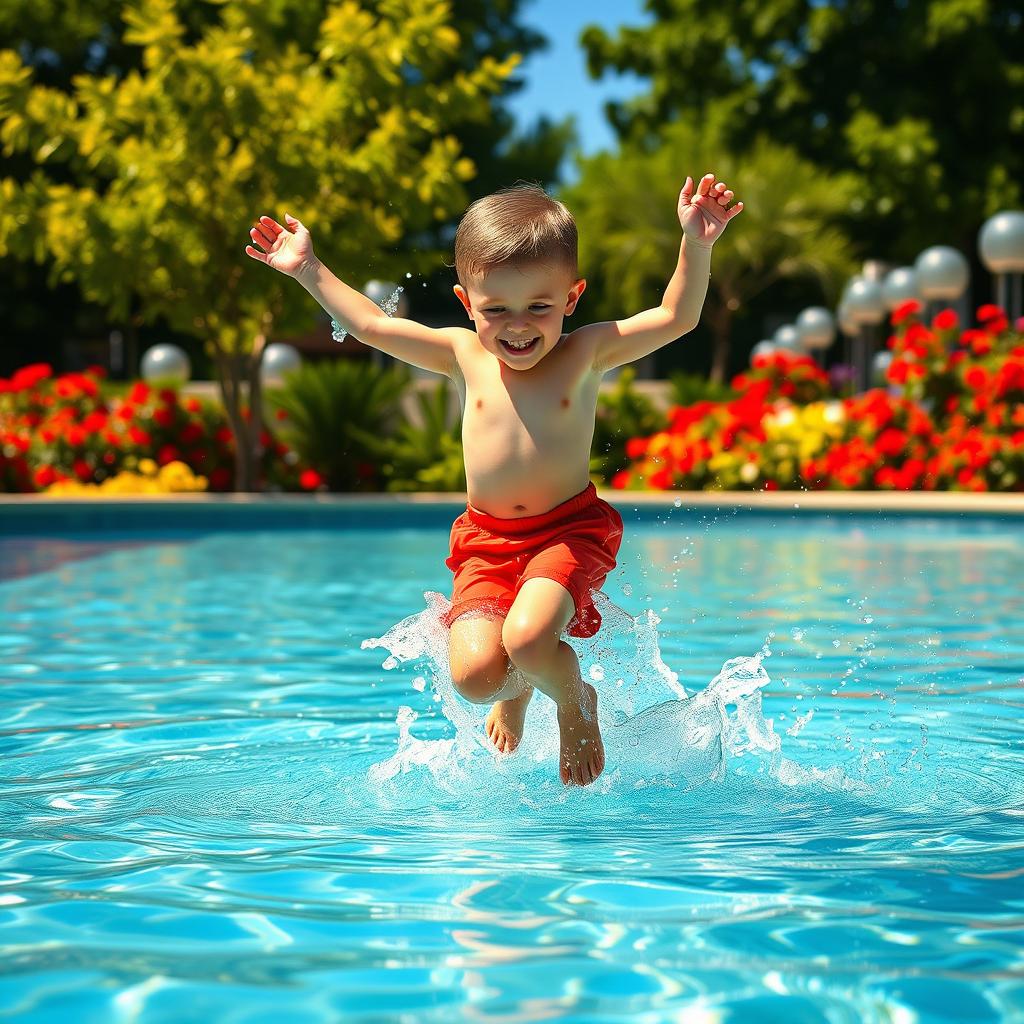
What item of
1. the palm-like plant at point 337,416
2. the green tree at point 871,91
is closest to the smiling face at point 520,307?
the palm-like plant at point 337,416

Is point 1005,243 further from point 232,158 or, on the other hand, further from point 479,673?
point 479,673

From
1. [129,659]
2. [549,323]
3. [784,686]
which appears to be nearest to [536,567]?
[549,323]

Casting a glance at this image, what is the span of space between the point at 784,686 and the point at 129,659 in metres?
2.70

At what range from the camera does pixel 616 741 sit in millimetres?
4457

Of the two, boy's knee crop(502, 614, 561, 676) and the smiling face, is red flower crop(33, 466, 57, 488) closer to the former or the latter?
the smiling face

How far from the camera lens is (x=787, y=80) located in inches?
1186

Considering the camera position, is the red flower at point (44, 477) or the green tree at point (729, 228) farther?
the green tree at point (729, 228)

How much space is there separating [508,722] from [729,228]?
29619 mm

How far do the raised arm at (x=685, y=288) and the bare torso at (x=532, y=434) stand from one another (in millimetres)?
93

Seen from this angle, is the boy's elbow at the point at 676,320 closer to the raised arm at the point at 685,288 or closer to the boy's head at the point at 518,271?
the raised arm at the point at 685,288

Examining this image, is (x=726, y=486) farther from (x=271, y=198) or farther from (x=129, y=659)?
(x=129, y=659)

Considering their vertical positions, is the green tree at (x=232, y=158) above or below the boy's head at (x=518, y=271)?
above

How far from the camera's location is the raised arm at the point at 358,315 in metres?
4.24

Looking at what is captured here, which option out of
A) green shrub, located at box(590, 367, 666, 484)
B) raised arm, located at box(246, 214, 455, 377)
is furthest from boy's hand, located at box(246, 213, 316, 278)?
green shrub, located at box(590, 367, 666, 484)
